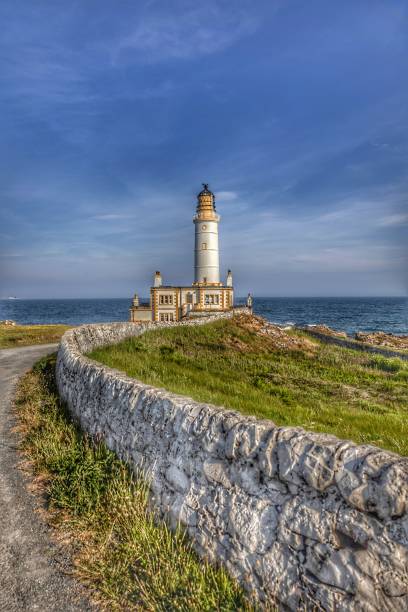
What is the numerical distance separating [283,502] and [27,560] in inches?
157

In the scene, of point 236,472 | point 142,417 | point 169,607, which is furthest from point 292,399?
point 169,607

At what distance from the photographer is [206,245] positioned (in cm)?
4956

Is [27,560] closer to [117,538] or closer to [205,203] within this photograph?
[117,538]

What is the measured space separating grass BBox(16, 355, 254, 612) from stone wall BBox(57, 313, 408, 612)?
1.01 feet

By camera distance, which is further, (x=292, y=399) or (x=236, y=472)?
(x=292, y=399)

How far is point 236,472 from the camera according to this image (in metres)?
5.07

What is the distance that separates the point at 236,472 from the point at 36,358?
62.4 feet

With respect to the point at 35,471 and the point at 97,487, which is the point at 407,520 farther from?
the point at 35,471

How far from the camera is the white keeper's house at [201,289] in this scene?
4722 centimetres

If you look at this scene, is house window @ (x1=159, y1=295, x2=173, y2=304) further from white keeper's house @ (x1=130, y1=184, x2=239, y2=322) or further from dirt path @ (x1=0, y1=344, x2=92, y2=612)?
dirt path @ (x1=0, y1=344, x2=92, y2=612)

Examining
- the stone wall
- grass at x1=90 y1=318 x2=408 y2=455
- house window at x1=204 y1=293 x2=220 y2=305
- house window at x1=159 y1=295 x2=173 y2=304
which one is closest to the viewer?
the stone wall

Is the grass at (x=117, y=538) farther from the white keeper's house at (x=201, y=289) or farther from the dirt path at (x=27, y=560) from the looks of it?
the white keeper's house at (x=201, y=289)

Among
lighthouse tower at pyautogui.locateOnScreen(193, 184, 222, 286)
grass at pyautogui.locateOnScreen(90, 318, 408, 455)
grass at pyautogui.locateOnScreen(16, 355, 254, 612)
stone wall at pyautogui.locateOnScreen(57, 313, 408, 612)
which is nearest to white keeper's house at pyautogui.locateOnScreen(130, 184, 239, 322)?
lighthouse tower at pyautogui.locateOnScreen(193, 184, 222, 286)

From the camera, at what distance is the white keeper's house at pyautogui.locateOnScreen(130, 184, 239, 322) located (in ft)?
155
